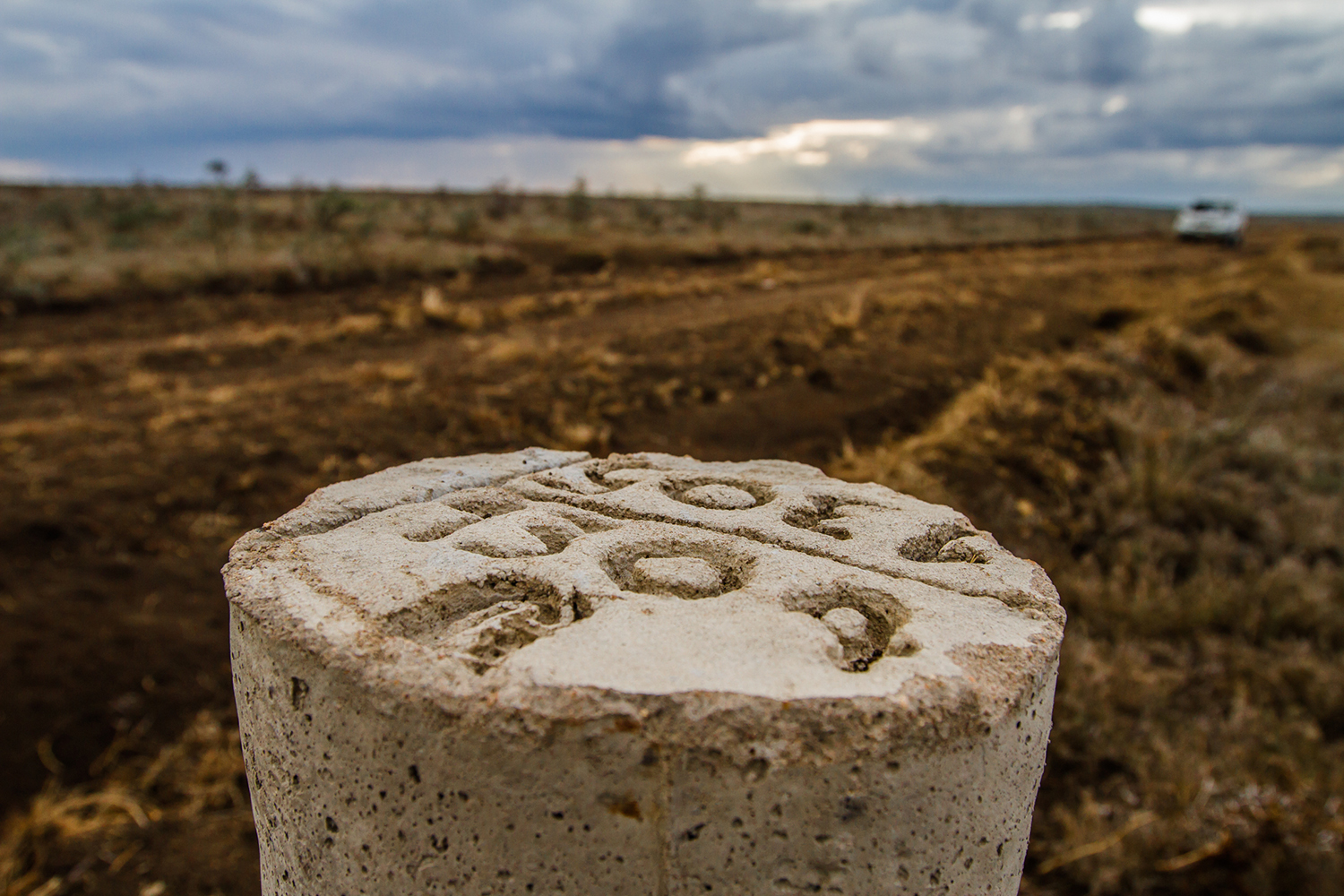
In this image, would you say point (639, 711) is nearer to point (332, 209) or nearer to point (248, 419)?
point (248, 419)

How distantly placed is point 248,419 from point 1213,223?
27.7 meters

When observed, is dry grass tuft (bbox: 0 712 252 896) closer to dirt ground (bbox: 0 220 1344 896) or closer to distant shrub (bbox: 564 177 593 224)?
dirt ground (bbox: 0 220 1344 896)

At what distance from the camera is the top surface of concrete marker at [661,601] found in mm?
1456

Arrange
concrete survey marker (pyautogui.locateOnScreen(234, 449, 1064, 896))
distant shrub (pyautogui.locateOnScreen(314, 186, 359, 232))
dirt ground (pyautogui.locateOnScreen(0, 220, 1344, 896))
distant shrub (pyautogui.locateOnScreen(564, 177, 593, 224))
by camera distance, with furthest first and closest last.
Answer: distant shrub (pyautogui.locateOnScreen(564, 177, 593, 224)) < distant shrub (pyautogui.locateOnScreen(314, 186, 359, 232)) < dirt ground (pyautogui.locateOnScreen(0, 220, 1344, 896)) < concrete survey marker (pyautogui.locateOnScreen(234, 449, 1064, 896))

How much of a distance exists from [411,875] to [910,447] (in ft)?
18.3

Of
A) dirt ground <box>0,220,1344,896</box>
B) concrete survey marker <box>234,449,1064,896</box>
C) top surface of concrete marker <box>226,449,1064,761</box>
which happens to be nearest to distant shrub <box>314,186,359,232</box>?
dirt ground <box>0,220,1344,896</box>

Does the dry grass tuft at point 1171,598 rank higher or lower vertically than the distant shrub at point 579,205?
lower

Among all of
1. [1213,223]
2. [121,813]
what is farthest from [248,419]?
[1213,223]

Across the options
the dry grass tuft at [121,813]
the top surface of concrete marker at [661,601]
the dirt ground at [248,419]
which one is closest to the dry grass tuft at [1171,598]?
the dirt ground at [248,419]

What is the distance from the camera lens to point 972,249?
21.6 meters

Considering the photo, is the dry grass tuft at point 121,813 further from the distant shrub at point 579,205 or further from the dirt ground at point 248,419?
the distant shrub at point 579,205

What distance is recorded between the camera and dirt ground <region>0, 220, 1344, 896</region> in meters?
4.18

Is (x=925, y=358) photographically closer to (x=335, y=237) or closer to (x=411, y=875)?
(x=411, y=875)

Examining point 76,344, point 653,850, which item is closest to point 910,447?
point 653,850
